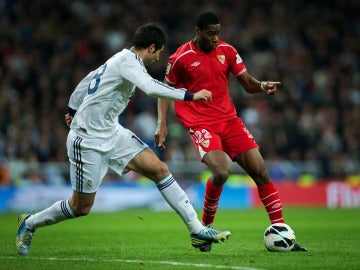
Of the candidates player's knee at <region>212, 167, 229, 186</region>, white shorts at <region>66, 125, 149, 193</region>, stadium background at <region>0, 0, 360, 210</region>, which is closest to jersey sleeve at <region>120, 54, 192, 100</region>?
white shorts at <region>66, 125, 149, 193</region>

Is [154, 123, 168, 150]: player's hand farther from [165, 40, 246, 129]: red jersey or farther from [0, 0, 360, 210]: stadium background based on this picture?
[0, 0, 360, 210]: stadium background

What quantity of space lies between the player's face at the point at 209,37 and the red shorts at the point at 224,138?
0.94 metres

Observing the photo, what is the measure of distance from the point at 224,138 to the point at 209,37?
1216 mm

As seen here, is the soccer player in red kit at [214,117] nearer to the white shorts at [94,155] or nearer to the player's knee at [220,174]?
the player's knee at [220,174]

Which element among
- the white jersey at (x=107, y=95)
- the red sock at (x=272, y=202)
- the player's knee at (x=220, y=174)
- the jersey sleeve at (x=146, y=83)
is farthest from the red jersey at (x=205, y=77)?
the jersey sleeve at (x=146, y=83)

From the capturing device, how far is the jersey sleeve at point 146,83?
8047mm

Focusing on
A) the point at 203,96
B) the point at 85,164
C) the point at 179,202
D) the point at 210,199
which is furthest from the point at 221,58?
the point at 85,164

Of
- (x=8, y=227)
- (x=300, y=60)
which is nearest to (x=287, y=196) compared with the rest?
(x=300, y=60)

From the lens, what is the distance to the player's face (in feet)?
31.2

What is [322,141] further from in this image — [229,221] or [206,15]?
[206,15]

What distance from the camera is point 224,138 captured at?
9.66 meters

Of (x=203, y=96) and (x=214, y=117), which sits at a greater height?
(x=214, y=117)

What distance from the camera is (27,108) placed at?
21250mm

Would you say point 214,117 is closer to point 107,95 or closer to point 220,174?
point 220,174
